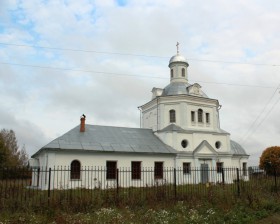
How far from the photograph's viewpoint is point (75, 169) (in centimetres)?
2214

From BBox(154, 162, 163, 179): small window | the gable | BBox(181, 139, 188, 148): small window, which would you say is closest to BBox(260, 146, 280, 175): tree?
the gable

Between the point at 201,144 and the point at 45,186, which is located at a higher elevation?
the point at 201,144

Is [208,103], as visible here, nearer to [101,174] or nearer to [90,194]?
[101,174]

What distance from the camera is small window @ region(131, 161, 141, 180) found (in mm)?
24066

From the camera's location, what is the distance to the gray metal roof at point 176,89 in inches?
1161

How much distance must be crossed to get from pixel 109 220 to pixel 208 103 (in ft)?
69.8

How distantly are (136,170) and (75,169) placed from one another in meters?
4.75

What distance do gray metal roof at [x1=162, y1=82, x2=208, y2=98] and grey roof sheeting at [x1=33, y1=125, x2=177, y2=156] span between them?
428 centimetres

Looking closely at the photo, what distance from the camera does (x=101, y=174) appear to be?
22281mm

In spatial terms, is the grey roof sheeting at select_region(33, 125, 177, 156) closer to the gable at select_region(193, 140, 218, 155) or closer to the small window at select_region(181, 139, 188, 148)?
the small window at select_region(181, 139, 188, 148)

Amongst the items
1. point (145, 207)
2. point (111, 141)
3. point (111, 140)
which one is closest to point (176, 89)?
point (111, 140)

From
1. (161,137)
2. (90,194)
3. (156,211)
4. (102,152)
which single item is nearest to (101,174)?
(102,152)

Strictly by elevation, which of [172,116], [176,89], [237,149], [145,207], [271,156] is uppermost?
[176,89]

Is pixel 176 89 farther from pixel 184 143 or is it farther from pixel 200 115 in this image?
pixel 184 143
